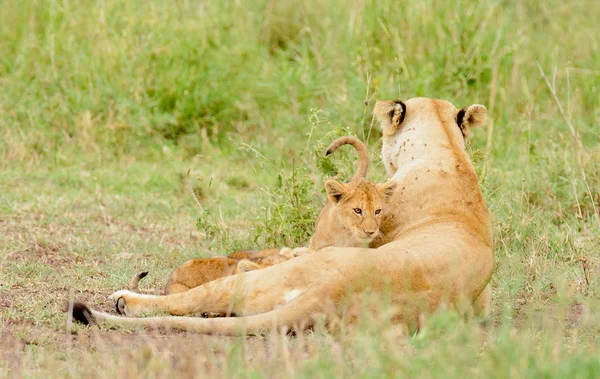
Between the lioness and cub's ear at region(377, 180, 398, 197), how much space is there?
0.04 metres

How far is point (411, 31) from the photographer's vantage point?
9.45m

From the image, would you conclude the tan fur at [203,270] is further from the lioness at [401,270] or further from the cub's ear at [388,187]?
the cub's ear at [388,187]

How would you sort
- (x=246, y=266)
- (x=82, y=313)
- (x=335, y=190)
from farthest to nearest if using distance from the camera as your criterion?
(x=335, y=190) → (x=246, y=266) → (x=82, y=313)

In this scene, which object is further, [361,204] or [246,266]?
[361,204]

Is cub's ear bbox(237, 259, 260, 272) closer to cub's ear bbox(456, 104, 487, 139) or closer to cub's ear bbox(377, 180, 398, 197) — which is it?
cub's ear bbox(377, 180, 398, 197)

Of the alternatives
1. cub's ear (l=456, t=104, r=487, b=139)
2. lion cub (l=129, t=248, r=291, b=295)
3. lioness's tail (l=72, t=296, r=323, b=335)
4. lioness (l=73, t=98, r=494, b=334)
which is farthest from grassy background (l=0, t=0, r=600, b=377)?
lioness's tail (l=72, t=296, r=323, b=335)

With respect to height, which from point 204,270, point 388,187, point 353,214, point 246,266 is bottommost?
point 204,270

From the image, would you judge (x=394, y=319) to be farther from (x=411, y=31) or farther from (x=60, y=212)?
(x=411, y=31)

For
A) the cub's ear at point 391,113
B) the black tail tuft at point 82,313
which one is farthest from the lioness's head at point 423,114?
the black tail tuft at point 82,313

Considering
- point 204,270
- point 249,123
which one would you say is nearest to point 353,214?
point 204,270

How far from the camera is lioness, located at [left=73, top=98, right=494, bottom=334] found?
430 cm

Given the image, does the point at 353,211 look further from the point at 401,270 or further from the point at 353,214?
the point at 401,270

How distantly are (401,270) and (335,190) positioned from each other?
3.32 ft

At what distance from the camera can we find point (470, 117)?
5.52m
